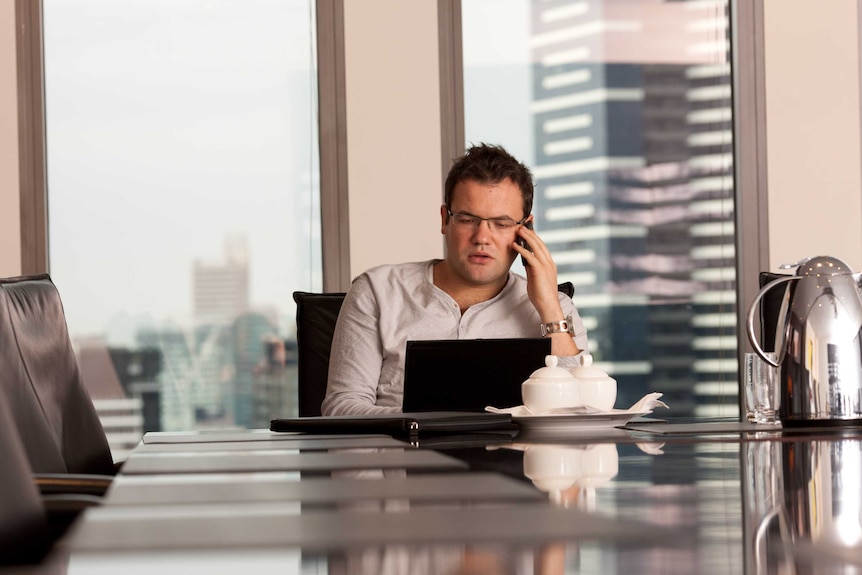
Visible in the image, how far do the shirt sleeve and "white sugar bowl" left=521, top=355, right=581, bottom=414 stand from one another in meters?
0.76

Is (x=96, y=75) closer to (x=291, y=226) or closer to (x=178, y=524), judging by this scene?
(x=291, y=226)

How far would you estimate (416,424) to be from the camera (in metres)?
1.71

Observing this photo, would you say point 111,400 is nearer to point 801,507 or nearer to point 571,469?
point 571,469

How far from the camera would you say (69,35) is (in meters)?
4.38

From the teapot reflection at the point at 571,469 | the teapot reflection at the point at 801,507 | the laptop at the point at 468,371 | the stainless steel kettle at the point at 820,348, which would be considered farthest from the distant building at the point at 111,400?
the teapot reflection at the point at 801,507

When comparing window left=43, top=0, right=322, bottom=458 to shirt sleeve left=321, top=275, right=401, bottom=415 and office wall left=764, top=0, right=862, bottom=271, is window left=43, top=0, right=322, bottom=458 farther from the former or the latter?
office wall left=764, top=0, right=862, bottom=271

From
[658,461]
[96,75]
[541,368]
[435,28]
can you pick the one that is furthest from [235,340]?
[658,461]

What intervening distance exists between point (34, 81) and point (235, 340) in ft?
4.16

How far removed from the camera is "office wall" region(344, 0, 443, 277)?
4.42m

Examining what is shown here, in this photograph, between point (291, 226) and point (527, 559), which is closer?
point (527, 559)

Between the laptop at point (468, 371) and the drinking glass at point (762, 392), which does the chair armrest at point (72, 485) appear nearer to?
the laptop at point (468, 371)

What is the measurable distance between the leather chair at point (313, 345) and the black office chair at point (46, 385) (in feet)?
2.63

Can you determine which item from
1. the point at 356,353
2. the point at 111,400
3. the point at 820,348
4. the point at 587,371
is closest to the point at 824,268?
the point at 820,348

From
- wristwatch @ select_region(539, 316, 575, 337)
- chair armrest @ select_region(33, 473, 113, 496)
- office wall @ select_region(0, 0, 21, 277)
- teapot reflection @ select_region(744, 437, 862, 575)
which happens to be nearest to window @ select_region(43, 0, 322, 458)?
office wall @ select_region(0, 0, 21, 277)
